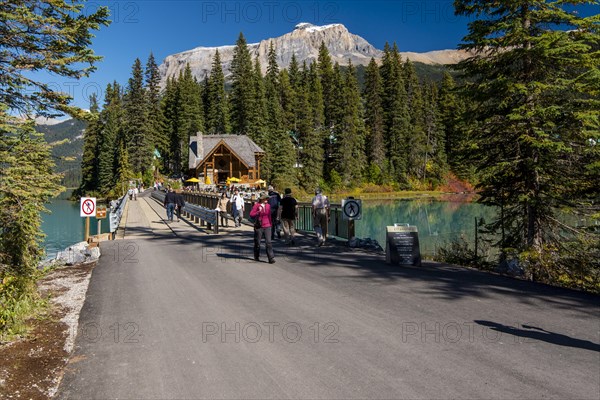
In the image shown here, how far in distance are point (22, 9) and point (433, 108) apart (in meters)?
81.4

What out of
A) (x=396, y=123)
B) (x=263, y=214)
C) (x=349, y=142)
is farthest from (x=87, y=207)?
(x=396, y=123)

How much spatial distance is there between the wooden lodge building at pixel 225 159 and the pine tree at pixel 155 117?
60.9 ft

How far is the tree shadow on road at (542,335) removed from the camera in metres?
5.57

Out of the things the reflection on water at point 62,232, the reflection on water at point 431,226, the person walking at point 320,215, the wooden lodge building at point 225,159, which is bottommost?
the reflection on water at point 62,232

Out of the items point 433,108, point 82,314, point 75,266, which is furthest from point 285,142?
point 82,314

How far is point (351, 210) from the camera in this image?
15.3 m

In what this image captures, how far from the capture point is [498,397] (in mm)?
4266

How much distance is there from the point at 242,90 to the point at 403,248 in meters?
67.6

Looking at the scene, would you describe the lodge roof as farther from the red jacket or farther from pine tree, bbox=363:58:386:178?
the red jacket

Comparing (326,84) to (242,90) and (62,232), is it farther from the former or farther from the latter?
(62,232)

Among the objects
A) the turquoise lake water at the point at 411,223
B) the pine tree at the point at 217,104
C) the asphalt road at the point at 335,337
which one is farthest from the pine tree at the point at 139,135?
the asphalt road at the point at 335,337

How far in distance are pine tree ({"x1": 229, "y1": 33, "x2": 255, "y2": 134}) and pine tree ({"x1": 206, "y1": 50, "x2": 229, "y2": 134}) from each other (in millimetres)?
1601

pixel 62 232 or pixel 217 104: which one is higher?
pixel 217 104

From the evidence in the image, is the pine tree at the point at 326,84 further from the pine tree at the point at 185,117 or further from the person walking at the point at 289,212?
the person walking at the point at 289,212
